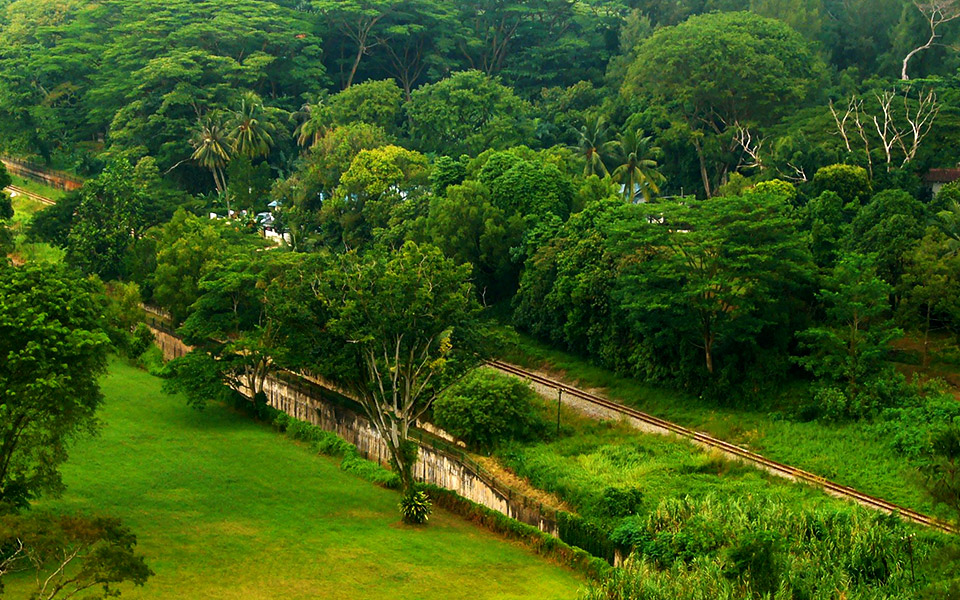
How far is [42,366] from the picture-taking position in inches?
1129

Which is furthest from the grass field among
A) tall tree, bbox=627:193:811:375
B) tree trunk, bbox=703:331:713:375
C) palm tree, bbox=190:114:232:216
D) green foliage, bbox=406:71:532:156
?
green foliage, bbox=406:71:532:156

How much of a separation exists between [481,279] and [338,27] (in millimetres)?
34687

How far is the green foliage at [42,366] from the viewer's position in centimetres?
2867

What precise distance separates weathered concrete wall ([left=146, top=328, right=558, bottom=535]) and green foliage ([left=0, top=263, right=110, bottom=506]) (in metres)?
12.8

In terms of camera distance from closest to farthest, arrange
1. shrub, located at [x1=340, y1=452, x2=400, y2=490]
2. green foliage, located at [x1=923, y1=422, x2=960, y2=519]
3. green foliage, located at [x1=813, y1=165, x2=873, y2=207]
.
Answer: green foliage, located at [x1=923, y1=422, x2=960, y2=519]
shrub, located at [x1=340, y1=452, x2=400, y2=490]
green foliage, located at [x1=813, y1=165, x2=873, y2=207]

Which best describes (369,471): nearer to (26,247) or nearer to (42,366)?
(42,366)

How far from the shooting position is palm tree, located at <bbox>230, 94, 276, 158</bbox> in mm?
70375

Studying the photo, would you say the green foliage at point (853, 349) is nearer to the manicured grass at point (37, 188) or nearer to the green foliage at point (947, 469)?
the green foliage at point (947, 469)

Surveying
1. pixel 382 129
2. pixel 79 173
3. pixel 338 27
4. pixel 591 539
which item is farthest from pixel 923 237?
pixel 79 173

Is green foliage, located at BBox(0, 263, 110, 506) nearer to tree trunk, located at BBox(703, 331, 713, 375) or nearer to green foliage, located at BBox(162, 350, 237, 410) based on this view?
green foliage, located at BBox(162, 350, 237, 410)

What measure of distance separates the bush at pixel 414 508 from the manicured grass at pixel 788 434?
665cm

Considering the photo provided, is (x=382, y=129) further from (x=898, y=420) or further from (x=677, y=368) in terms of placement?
(x=898, y=420)

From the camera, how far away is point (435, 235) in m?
53.9

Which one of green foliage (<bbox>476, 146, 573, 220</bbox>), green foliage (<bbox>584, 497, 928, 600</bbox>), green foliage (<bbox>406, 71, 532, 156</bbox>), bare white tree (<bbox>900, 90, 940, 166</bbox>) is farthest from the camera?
green foliage (<bbox>406, 71, 532, 156</bbox>)
